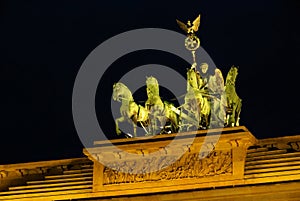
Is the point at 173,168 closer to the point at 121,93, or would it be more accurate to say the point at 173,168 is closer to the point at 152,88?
the point at 152,88

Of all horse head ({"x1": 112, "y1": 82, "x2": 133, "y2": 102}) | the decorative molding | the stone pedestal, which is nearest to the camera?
the stone pedestal

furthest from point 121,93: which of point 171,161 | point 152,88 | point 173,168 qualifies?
point 173,168

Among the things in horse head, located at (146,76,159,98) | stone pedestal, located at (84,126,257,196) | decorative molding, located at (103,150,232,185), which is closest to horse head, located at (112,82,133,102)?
horse head, located at (146,76,159,98)

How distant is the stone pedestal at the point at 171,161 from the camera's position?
19.5 m

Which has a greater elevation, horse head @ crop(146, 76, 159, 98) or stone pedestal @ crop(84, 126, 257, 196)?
horse head @ crop(146, 76, 159, 98)

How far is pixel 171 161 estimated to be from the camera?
19891 mm

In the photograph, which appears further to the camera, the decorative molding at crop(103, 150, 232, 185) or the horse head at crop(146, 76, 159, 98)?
the horse head at crop(146, 76, 159, 98)

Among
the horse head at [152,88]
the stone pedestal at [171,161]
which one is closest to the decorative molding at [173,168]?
the stone pedestal at [171,161]

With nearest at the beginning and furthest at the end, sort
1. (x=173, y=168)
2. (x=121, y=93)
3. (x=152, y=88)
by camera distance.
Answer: (x=173, y=168), (x=152, y=88), (x=121, y=93)

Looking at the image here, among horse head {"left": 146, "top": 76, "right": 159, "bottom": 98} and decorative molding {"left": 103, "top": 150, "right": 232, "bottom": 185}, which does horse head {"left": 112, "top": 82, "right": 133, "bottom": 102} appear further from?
decorative molding {"left": 103, "top": 150, "right": 232, "bottom": 185}

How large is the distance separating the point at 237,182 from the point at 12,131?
6352mm

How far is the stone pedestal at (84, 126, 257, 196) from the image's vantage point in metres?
19.5

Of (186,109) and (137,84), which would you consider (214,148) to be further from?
(137,84)

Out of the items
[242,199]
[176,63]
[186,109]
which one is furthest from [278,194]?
[176,63]
